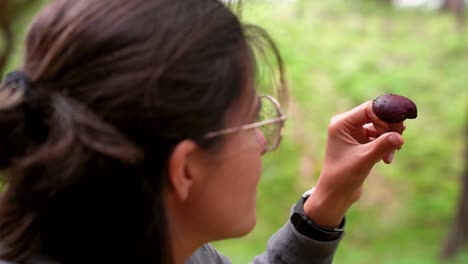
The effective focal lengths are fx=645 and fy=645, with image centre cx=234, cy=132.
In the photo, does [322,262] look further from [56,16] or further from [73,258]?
[56,16]

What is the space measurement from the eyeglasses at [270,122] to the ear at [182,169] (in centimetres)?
16

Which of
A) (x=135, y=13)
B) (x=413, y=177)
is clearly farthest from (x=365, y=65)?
(x=135, y=13)

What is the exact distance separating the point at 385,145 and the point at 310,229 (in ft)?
1.04

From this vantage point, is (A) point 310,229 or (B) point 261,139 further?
(A) point 310,229

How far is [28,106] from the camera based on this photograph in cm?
103

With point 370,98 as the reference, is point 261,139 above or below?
above

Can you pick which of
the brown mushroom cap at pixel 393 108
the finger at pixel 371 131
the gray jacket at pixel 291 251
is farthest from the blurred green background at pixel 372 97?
the brown mushroom cap at pixel 393 108

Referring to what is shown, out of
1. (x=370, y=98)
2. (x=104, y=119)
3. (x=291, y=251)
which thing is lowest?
(x=370, y=98)

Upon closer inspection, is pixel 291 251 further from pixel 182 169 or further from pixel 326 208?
pixel 182 169

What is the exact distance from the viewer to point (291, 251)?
1499 millimetres

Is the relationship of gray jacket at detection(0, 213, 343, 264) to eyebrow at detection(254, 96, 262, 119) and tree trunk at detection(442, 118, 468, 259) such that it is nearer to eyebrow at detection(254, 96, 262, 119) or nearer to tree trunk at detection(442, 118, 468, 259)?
eyebrow at detection(254, 96, 262, 119)

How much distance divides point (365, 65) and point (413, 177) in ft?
5.26

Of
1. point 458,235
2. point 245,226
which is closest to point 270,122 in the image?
point 245,226

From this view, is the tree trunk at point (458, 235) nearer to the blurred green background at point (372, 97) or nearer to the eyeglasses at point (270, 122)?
the blurred green background at point (372, 97)
